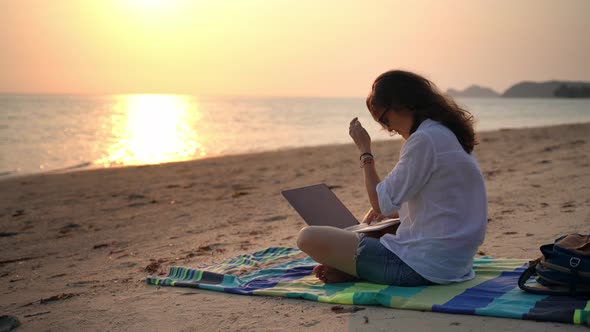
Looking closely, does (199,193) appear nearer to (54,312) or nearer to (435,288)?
(54,312)

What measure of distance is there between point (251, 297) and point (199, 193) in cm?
594

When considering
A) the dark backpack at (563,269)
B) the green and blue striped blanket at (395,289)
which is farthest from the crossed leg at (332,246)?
the dark backpack at (563,269)

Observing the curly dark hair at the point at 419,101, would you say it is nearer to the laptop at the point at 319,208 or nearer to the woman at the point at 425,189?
the woman at the point at 425,189

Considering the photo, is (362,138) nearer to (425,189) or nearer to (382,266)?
(425,189)

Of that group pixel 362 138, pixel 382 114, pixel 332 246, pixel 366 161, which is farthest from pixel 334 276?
pixel 382 114

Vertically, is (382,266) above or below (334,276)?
above

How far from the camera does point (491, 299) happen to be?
325 cm

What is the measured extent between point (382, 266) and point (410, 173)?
27.6 inches

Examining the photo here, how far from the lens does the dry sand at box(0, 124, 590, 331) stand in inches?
133

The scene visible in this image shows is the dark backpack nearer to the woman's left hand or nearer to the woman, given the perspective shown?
the woman

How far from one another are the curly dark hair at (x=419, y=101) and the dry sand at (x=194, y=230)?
1033mm

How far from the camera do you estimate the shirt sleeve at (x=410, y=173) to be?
3.16m

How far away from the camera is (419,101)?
3281 mm

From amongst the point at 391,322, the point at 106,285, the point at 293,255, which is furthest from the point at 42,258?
the point at 391,322
